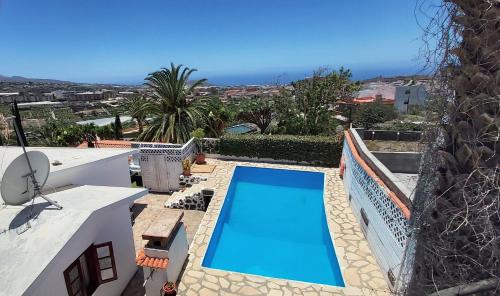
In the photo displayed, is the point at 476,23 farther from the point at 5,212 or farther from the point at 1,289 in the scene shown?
the point at 5,212

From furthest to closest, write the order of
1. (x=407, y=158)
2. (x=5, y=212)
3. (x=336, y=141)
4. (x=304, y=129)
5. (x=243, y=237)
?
(x=304, y=129)
(x=336, y=141)
(x=407, y=158)
(x=243, y=237)
(x=5, y=212)

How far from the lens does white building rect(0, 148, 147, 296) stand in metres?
4.26

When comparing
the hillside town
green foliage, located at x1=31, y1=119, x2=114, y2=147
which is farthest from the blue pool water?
green foliage, located at x1=31, y1=119, x2=114, y2=147

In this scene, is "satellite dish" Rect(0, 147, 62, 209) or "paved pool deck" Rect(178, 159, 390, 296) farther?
"paved pool deck" Rect(178, 159, 390, 296)

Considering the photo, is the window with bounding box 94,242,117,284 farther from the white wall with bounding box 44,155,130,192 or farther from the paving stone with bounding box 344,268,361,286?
the paving stone with bounding box 344,268,361,286

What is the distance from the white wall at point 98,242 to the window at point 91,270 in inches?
7.0

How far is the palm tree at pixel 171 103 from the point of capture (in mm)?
17703

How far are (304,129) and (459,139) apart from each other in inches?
679

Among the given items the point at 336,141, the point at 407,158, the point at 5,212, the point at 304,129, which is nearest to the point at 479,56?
the point at 5,212

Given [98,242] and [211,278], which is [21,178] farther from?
[211,278]

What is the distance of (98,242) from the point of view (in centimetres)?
625

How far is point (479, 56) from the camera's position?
1.92 metres

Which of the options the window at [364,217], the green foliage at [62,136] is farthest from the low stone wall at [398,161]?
the green foliage at [62,136]

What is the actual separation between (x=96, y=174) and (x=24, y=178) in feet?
10.5
